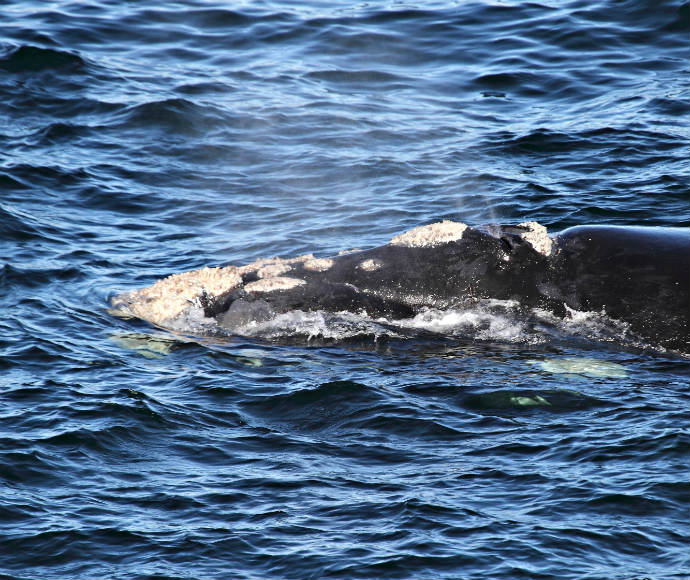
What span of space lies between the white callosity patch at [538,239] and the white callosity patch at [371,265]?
1450 millimetres

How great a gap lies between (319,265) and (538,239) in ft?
7.41

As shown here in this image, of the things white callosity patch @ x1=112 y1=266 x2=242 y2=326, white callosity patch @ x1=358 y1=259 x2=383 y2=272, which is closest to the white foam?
white callosity patch @ x1=358 y1=259 x2=383 y2=272

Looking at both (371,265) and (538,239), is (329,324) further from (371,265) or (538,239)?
(538,239)

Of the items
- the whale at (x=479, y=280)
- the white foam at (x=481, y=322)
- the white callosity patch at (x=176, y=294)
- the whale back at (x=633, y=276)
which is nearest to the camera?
the whale back at (x=633, y=276)

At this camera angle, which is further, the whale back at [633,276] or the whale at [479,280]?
the whale at [479,280]

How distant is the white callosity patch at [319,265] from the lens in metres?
11.3

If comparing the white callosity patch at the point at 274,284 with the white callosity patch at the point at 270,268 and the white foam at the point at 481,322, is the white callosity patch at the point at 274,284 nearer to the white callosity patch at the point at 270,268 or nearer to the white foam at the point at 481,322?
the white callosity patch at the point at 270,268

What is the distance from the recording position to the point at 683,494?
25.2ft

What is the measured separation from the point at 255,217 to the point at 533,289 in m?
6.44

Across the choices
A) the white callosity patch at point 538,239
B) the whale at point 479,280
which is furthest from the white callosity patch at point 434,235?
the white callosity patch at point 538,239

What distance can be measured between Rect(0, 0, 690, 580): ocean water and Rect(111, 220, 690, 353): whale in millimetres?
215

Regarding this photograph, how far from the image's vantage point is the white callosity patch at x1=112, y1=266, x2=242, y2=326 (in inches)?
458

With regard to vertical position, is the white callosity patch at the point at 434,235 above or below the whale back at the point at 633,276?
above

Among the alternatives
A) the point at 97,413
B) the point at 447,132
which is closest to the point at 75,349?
the point at 97,413
